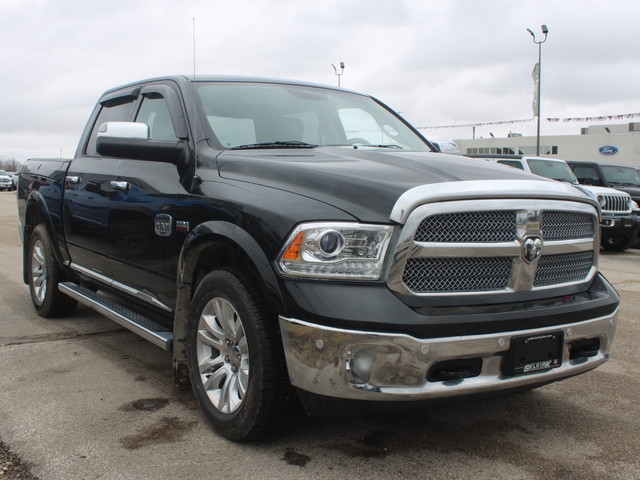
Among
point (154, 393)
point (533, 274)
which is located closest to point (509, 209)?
point (533, 274)

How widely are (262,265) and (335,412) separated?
2.19 feet

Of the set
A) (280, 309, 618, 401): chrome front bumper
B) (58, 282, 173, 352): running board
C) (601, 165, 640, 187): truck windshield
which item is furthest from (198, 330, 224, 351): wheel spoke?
(601, 165, 640, 187): truck windshield

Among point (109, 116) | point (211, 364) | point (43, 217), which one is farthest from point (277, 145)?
point (43, 217)

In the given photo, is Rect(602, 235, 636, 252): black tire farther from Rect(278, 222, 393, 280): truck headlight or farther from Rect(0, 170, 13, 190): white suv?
Rect(0, 170, 13, 190): white suv

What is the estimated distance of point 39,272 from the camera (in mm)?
5684

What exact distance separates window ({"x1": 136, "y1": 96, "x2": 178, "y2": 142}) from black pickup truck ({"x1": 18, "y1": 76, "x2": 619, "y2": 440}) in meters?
0.08

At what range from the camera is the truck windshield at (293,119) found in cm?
371

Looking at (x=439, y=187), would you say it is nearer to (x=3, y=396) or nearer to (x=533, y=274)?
(x=533, y=274)

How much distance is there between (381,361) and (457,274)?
49cm

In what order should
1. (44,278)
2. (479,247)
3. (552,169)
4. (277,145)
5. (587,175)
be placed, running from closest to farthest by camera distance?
(479,247) → (277,145) → (44,278) → (552,169) → (587,175)

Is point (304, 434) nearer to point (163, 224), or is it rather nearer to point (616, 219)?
point (163, 224)

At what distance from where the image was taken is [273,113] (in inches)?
154

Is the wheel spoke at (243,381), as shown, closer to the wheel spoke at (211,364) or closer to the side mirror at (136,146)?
the wheel spoke at (211,364)

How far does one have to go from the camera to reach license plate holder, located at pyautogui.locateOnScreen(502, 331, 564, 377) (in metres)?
2.61
